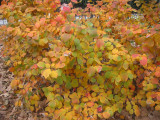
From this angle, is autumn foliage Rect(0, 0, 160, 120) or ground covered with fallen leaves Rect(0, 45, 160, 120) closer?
autumn foliage Rect(0, 0, 160, 120)

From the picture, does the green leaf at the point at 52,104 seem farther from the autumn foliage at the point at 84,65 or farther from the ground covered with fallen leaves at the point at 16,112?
the ground covered with fallen leaves at the point at 16,112

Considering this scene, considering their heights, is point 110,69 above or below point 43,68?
below

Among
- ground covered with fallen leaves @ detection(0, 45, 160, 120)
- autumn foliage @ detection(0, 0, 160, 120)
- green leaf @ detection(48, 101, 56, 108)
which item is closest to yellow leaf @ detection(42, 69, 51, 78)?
autumn foliage @ detection(0, 0, 160, 120)

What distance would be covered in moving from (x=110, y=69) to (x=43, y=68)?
59 centimetres

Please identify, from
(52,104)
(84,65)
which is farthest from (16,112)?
(84,65)

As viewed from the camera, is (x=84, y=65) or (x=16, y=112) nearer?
(x=84, y=65)

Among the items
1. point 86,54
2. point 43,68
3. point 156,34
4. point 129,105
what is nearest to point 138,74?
point 129,105

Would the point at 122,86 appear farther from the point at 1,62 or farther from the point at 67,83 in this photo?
the point at 1,62

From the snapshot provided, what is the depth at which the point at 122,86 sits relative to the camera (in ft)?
5.60

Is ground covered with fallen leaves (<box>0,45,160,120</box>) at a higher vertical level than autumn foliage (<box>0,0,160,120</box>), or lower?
lower

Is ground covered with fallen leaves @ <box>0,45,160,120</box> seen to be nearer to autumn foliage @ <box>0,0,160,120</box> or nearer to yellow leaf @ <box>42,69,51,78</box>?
autumn foliage @ <box>0,0,160,120</box>

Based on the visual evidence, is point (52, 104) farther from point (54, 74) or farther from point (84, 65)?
point (84, 65)

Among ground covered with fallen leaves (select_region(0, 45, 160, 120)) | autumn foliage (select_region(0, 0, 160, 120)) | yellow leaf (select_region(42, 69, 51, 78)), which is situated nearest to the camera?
yellow leaf (select_region(42, 69, 51, 78))

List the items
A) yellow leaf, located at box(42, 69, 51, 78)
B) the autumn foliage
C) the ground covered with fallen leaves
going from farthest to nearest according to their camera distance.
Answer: the ground covered with fallen leaves
the autumn foliage
yellow leaf, located at box(42, 69, 51, 78)
